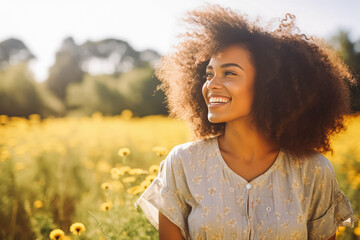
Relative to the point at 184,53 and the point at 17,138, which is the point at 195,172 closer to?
the point at 184,53

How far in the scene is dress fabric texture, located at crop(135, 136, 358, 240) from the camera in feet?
4.54

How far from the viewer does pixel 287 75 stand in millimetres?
1573

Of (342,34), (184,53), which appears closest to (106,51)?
(342,34)

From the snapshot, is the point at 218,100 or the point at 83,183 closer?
the point at 218,100

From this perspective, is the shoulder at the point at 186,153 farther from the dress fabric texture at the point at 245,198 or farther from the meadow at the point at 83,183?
the meadow at the point at 83,183

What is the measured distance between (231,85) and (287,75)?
34 cm

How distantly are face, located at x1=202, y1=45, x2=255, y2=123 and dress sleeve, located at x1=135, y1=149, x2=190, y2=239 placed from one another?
0.31 meters

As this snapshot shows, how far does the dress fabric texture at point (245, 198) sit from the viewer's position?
1385 millimetres

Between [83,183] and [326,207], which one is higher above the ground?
[326,207]

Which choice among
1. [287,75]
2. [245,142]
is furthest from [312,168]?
[287,75]

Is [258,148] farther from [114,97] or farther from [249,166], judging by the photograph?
[114,97]

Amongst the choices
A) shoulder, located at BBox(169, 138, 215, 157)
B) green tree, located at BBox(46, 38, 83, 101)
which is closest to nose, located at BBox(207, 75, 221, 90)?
shoulder, located at BBox(169, 138, 215, 157)

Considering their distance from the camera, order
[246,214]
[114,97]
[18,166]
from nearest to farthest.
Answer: [246,214] < [18,166] < [114,97]

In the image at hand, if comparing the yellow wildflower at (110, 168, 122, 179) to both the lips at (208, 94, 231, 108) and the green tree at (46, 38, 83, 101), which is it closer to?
the lips at (208, 94, 231, 108)
